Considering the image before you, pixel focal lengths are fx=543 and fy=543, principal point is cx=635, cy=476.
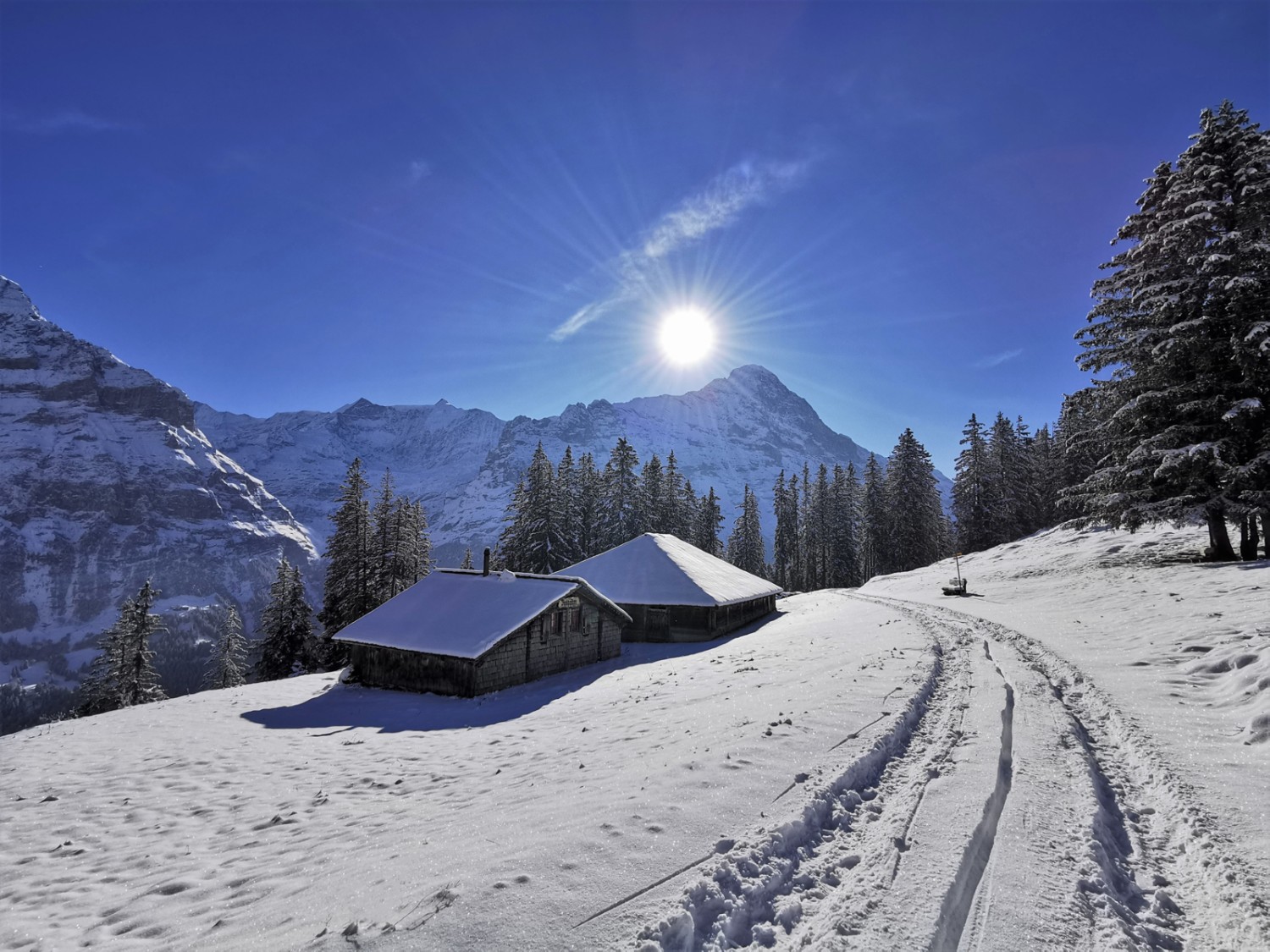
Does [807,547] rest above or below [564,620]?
above

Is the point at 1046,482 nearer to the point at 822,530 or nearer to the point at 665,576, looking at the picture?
the point at 822,530

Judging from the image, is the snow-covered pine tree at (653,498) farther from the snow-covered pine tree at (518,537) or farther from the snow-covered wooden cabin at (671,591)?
the snow-covered wooden cabin at (671,591)

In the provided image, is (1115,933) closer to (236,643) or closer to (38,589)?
(236,643)

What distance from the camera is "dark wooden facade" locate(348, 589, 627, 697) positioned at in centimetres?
1950

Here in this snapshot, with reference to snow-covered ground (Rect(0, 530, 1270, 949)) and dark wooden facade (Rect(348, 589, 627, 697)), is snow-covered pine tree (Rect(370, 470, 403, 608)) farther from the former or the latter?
snow-covered ground (Rect(0, 530, 1270, 949))

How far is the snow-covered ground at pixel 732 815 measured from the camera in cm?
443

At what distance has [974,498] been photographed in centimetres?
5519

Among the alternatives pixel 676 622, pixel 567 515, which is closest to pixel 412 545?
pixel 567 515

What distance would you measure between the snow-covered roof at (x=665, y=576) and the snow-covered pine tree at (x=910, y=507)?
86.3 feet

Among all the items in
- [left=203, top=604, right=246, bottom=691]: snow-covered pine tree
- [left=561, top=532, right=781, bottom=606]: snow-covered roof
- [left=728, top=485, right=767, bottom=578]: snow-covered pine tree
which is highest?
[left=728, top=485, right=767, bottom=578]: snow-covered pine tree

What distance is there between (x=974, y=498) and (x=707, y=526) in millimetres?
29059

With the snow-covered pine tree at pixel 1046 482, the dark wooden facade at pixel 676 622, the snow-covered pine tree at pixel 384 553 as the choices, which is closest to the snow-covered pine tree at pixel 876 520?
the snow-covered pine tree at pixel 1046 482

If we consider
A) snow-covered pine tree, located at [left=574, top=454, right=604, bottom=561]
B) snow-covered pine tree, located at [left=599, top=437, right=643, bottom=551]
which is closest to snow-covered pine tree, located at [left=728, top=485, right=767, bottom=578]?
snow-covered pine tree, located at [left=599, top=437, right=643, bottom=551]

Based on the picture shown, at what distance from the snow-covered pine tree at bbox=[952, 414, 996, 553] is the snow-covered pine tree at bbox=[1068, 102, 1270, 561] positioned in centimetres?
3532
